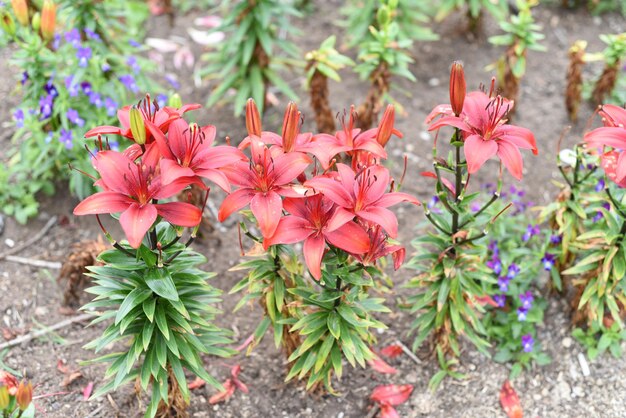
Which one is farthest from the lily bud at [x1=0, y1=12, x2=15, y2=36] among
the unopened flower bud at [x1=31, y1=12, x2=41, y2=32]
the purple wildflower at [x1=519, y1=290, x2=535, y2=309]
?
the purple wildflower at [x1=519, y1=290, x2=535, y2=309]

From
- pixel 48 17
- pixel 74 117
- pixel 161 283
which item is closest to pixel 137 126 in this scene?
pixel 161 283

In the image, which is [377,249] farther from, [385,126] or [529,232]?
[529,232]

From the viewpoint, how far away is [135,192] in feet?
7.76

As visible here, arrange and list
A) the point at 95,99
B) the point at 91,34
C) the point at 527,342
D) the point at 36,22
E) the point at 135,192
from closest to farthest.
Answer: the point at 135,192 → the point at 527,342 → the point at 36,22 → the point at 95,99 → the point at 91,34

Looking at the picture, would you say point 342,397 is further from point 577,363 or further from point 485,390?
point 577,363

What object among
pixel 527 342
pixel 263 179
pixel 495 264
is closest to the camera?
pixel 263 179

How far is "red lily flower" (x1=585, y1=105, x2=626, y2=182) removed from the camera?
2.56 metres

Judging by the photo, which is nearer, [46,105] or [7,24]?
[7,24]

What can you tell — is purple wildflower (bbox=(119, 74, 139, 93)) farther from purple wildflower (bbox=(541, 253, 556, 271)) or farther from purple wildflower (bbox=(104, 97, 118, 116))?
purple wildflower (bbox=(541, 253, 556, 271))

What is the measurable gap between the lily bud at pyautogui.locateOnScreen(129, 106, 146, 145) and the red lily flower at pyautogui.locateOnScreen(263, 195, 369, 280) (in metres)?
0.56

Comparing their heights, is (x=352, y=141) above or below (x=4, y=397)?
above

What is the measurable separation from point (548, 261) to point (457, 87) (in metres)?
1.41

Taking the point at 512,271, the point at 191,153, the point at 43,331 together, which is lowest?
the point at 43,331

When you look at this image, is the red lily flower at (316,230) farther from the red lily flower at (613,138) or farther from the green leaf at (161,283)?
the red lily flower at (613,138)
